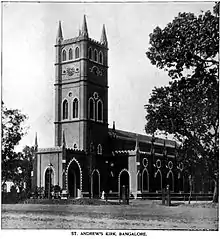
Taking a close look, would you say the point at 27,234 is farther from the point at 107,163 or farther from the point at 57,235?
the point at 107,163

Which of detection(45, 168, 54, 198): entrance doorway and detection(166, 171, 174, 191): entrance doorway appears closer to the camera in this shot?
detection(166, 171, 174, 191): entrance doorway

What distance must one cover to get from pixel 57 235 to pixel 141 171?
231 cm

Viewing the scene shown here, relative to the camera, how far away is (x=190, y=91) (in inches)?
298

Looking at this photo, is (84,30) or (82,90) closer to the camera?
(84,30)

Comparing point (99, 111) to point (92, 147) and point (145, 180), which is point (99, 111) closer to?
point (92, 147)

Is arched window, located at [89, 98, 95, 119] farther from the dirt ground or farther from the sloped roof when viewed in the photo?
the dirt ground

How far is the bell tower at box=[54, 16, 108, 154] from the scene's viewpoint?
7.94m

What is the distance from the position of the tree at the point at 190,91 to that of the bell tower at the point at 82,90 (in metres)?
0.77

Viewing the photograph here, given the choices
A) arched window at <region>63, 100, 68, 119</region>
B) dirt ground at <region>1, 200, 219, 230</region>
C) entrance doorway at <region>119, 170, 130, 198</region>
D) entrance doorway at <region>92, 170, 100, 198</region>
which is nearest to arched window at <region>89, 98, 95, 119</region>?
arched window at <region>63, 100, 68, 119</region>

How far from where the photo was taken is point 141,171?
8.65 metres

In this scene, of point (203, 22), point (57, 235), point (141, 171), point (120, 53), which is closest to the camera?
point (57, 235)

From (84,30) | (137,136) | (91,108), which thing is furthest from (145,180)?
(84,30)

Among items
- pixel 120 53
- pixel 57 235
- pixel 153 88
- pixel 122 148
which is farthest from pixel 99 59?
pixel 57 235

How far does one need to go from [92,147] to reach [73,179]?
0.89 metres
